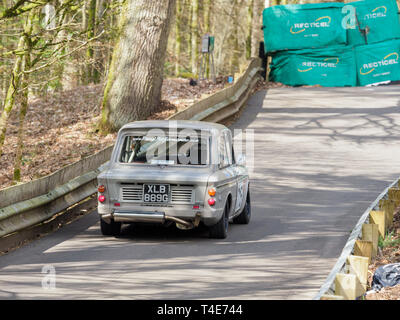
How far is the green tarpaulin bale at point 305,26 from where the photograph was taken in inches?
1244

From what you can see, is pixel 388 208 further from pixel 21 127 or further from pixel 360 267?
pixel 21 127

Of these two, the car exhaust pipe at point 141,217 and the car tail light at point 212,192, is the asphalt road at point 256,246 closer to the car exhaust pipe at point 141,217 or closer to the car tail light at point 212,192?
the car exhaust pipe at point 141,217

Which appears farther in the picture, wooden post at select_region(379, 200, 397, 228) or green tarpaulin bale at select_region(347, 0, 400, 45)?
green tarpaulin bale at select_region(347, 0, 400, 45)

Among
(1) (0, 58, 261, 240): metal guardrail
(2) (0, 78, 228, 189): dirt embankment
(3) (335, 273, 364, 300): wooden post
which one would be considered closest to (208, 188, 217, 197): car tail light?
(1) (0, 58, 261, 240): metal guardrail

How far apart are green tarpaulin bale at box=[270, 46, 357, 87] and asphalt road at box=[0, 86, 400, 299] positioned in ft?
37.5

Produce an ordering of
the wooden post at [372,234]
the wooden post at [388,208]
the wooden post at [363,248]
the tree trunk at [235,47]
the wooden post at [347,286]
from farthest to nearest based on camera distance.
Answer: the tree trunk at [235,47]
the wooden post at [388,208]
the wooden post at [372,234]
the wooden post at [363,248]
the wooden post at [347,286]

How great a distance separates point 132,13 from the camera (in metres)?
20.0

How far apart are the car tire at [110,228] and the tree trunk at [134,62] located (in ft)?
30.9

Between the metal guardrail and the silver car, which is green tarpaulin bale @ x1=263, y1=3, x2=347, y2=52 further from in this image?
the silver car

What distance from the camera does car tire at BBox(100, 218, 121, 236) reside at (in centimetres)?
1084

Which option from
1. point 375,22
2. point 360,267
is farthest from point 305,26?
point 360,267

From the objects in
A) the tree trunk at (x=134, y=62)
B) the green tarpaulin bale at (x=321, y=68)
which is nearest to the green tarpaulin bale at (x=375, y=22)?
the green tarpaulin bale at (x=321, y=68)

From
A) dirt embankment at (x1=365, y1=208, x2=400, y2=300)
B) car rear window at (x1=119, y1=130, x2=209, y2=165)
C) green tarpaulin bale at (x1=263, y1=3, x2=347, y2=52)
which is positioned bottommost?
dirt embankment at (x1=365, y1=208, x2=400, y2=300)

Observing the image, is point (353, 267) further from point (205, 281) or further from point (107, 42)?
point (107, 42)
